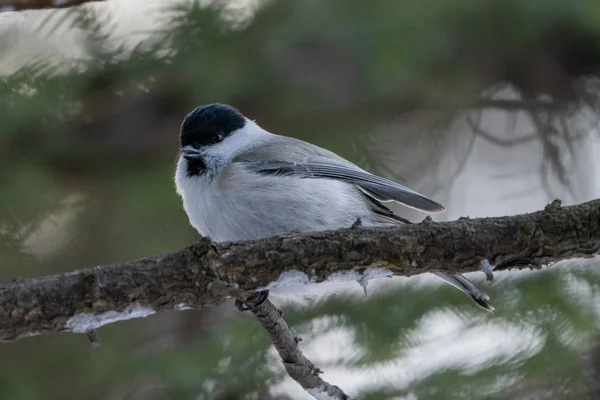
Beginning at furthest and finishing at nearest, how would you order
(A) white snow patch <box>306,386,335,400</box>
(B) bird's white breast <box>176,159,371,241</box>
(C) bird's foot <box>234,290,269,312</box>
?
1. (B) bird's white breast <box>176,159,371,241</box>
2. (A) white snow patch <box>306,386,335,400</box>
3. (C) bird's foot <box>234,290,269,312</box>

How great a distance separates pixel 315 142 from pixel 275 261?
152cm

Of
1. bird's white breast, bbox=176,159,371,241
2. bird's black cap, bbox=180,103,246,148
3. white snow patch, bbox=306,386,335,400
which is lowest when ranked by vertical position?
white snow patch, bbox=306,386,335,400

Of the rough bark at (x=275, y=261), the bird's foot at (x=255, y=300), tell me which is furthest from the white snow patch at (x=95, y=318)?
the bird's foot at (x=255, y=300)

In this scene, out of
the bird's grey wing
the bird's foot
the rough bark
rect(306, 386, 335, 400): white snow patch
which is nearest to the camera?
the rough bark

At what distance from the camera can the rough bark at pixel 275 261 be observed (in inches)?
61.2

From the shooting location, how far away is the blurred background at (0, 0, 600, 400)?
2.58m

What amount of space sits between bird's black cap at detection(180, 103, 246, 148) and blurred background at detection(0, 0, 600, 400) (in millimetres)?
464

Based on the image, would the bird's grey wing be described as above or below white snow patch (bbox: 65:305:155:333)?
above

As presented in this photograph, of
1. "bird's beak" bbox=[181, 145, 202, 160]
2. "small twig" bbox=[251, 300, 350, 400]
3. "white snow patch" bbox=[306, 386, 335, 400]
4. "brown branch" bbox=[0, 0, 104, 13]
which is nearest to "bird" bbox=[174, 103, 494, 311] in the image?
"bird's beak" bbox=[181, 145, 202, 160]

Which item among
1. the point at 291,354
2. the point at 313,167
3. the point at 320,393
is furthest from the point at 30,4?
the point at 320,393

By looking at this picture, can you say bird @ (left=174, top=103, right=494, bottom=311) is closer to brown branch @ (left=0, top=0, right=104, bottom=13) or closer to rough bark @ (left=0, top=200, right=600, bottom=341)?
rough bark @ (left=0, top=200, right=600, bottom=341)

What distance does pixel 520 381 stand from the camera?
8.03 feet

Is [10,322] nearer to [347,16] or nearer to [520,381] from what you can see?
[520,381]

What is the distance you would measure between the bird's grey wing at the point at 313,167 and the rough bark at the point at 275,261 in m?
0.61
